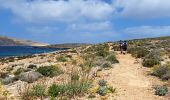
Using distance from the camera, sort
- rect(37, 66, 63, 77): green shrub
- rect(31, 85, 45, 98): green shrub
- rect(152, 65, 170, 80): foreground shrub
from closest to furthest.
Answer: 1. rect(31, 85, 45, 98): green shrub
2. rect(152, 65, 170, 80): foreground shrub
3. rect(37, 66, 63, 77): green shrub

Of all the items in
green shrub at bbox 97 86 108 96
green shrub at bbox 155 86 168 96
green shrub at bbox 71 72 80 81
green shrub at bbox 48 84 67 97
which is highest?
green shrub at bbox 71 72 80 81

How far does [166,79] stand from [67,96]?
772 cm

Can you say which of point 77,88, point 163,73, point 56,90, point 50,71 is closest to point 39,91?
point 56,90

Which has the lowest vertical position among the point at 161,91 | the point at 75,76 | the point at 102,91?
the point at 161,91

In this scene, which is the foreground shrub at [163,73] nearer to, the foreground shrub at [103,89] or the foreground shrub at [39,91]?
the foreground shrub at [103,89]

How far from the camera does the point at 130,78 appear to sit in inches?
930

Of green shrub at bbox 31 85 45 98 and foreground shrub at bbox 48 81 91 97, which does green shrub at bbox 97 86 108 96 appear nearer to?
foreground shrub at bbox 48 81 91 97

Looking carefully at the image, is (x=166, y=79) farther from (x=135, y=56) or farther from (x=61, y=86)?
(x=135, y=56)

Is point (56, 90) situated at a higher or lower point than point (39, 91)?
lower

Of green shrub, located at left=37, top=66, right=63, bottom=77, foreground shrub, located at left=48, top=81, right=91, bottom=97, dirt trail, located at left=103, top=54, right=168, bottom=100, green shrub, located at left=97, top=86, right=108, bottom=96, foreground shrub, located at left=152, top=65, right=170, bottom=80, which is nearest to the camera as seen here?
foreground shrub, located at left=48, top=81, right=91, bottom=97

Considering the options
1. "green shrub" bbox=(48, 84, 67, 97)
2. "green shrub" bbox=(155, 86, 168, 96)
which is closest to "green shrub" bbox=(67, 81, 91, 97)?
"green shrub" bbox=(48, 84, 67, 97)

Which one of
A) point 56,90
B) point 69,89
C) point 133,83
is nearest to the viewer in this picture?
point 69,89

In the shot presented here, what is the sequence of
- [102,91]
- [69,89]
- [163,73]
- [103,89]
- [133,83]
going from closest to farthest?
[69,89] → [102,91] → [103,89] → [133,83] → [163,73]

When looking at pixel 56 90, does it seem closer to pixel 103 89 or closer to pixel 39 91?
pixel 39 91
